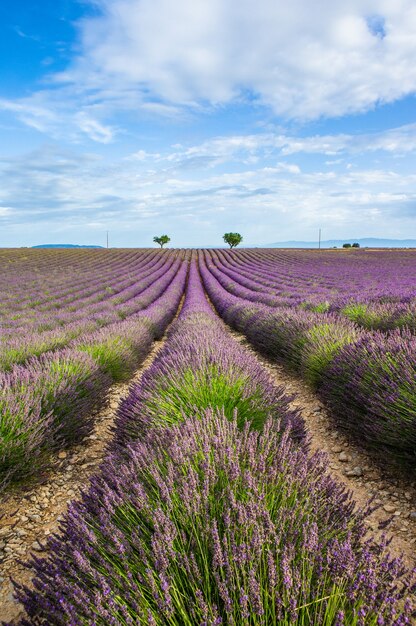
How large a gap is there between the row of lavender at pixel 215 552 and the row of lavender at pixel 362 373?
3.85 ft

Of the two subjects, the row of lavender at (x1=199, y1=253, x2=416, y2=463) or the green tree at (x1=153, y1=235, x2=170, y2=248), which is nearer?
the row of lavender at (x1=199, y1=253, x2=416, y2=463)

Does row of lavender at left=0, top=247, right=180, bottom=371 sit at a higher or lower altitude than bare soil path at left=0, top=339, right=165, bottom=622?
higher

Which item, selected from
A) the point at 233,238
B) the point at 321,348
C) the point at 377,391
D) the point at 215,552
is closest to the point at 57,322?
the point at 321,348

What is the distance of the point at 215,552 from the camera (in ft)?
3.49

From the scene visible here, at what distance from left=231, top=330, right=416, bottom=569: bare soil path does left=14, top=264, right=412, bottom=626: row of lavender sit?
281mm

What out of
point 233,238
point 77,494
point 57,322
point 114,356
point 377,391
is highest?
point 233,238

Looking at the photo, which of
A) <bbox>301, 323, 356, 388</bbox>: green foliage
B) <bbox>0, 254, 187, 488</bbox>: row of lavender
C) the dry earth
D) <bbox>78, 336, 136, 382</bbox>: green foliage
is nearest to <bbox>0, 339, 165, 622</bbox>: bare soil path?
the dry earth

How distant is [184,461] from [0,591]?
127 centimetres

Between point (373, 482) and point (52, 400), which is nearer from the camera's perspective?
point (373, 482)

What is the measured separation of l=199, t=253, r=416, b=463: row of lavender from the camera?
105 inches

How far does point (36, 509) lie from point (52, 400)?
0.95 m

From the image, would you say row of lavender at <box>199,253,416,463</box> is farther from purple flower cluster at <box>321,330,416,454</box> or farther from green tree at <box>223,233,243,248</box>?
green tree at <box>223,233,243,248</box>

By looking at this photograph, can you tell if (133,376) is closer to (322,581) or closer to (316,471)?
(316,471)

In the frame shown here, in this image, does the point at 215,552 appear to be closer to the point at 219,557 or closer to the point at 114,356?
the point at 219,557
